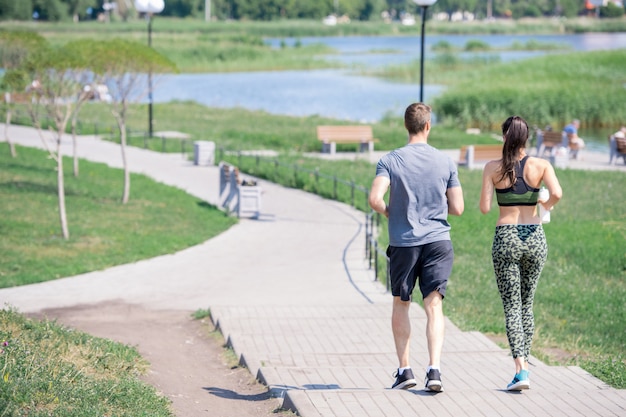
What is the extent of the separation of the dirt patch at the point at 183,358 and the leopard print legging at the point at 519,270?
5.75 ft

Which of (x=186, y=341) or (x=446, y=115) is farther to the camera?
(x=446, y=115)

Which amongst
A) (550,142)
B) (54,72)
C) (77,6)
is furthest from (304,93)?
(77,6)

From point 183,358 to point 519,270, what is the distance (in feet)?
12.1

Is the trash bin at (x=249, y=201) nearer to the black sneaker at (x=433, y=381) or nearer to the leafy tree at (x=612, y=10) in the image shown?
the black sneaker at (x=433, y=381)

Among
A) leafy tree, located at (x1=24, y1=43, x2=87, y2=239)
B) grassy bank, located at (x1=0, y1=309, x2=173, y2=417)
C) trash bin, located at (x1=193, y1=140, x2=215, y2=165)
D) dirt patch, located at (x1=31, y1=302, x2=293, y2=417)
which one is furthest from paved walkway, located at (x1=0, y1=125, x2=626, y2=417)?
trash bin, located at (x1=193, y1=140, x2=215, y2=165)

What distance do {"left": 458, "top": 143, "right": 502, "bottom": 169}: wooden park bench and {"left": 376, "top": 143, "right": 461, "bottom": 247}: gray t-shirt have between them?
18.3 meters

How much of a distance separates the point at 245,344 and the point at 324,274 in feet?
13.7

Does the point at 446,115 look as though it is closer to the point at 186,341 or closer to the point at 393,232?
the point at 186,341

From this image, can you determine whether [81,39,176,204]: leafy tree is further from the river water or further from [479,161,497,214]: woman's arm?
the river water

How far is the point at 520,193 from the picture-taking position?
6938 millimetres

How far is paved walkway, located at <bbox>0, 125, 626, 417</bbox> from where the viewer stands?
6.61 metres

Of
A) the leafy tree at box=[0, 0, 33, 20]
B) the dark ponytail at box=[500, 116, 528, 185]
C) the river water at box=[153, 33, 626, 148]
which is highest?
the leafy tree at box=[0, 0, 33, 20]

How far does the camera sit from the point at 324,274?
13.6 meters

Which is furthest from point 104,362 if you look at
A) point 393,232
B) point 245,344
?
point 393,232
